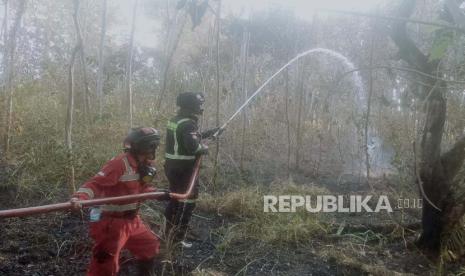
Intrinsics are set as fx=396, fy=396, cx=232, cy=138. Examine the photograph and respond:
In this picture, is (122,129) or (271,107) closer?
(122,129)

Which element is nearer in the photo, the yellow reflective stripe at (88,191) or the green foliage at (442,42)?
the green foliage at (442,42)

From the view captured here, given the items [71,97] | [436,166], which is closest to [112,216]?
[71,97]

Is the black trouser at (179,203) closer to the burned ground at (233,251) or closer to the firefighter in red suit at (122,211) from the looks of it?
the burned ground at (233,251)

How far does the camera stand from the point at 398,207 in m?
5.41

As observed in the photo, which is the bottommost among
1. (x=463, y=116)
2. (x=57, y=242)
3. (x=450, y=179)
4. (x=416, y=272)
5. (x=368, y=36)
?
(x=416, y=272)

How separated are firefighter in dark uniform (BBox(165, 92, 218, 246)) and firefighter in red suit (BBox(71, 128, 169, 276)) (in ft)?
3.11

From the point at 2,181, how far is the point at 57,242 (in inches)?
70.8

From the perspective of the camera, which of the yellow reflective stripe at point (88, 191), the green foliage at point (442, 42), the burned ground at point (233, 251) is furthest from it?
the burned ground at point (233, 251)

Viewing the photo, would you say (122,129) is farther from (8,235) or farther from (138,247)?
(138,247)

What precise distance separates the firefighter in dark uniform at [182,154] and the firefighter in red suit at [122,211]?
0.95 m

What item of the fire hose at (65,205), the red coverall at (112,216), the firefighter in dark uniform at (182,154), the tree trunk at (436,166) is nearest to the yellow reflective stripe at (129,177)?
the red coverall at (112,216)

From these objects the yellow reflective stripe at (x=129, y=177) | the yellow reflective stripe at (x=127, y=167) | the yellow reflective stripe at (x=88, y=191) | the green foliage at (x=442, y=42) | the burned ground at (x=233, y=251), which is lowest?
the burned ground at (x=233, y=251)

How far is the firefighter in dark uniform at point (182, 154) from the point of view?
3.78 m

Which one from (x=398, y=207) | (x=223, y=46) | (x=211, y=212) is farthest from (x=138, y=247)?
(x=223, y=46)
